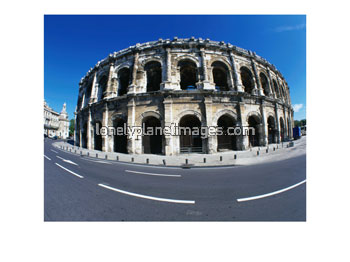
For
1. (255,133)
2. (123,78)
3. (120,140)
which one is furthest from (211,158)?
(123,78)

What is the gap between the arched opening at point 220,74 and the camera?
1305cm

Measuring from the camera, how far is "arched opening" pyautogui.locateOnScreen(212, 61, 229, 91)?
1305cm

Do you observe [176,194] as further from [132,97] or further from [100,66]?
[100,66]

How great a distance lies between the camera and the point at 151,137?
41.7 ft

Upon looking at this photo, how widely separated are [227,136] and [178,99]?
7.04 meters

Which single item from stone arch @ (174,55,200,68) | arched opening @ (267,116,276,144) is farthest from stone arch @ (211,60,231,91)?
arched opening @ (267,116,276,144)

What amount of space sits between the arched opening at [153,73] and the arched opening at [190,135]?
6.14m

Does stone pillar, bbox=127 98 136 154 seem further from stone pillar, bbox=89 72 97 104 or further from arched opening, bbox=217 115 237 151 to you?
arched opening, bbox=217 115 237 151

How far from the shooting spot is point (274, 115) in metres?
15.0

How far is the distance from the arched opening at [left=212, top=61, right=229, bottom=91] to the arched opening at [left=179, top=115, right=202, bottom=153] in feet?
18.8

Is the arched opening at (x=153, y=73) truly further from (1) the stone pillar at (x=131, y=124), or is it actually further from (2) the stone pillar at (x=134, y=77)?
(1) the stone pillar at (x=131, y=124)

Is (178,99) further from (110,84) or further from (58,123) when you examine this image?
(58,123)

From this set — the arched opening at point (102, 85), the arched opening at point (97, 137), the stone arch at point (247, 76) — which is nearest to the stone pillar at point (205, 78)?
the stone arch at point (247, 76)

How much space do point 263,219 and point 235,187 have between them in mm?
1482
